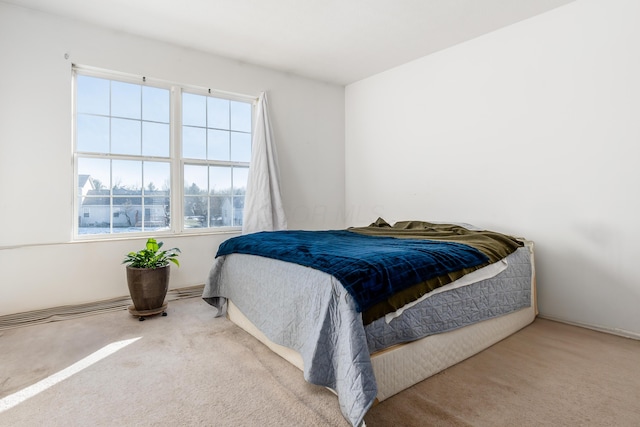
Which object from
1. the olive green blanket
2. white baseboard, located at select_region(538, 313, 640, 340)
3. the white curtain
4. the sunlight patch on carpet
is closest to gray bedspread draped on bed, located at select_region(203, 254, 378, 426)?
the olive green blanket

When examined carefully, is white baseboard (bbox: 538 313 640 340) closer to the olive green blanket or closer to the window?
the olive green blanket

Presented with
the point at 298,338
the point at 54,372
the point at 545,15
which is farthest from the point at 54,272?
the point at 545,15

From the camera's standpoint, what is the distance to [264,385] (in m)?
1.78

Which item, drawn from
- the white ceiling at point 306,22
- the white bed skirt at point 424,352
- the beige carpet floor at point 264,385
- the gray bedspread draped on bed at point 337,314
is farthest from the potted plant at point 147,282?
the white ceiling at point 306,22

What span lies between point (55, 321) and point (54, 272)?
1.41 feet

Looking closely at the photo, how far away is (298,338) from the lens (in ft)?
5.92

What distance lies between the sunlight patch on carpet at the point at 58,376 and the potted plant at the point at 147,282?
1.57 feet

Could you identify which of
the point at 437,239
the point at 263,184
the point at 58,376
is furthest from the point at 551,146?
the point at 58,376

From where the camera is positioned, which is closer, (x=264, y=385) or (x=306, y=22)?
(x=264, y=385)

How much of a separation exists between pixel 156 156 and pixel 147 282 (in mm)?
1342

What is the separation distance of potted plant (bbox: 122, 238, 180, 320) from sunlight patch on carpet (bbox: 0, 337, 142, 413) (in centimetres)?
48

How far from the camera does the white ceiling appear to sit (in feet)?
9.14

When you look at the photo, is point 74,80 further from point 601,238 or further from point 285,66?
point 601,238

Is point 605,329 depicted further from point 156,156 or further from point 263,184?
point 156,156
